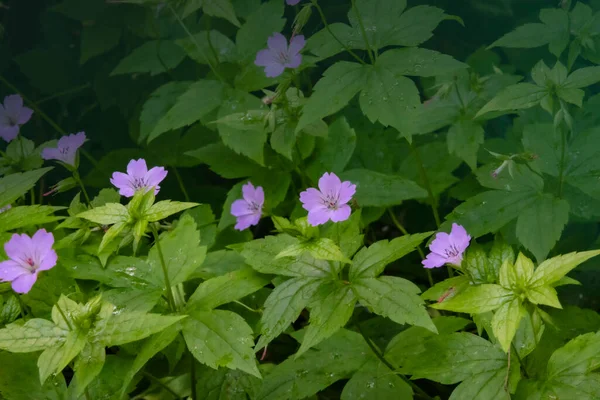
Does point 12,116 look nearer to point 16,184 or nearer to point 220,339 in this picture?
point 16,184

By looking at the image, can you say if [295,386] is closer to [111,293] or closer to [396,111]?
[111,293]

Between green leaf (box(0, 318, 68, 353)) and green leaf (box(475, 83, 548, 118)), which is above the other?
green leaf (box(475, 83, 548, 118))

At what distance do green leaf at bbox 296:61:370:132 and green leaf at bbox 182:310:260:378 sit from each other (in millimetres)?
514

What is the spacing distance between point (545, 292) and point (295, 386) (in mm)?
560

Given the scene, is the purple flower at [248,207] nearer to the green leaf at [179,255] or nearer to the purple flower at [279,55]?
the green leaf at [179,255]

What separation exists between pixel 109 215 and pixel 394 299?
0.60m

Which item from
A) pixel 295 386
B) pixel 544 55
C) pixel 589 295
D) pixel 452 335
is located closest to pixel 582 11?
pixel 544 55

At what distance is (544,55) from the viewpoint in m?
2.08

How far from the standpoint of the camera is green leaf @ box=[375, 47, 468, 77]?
1521 millimetres

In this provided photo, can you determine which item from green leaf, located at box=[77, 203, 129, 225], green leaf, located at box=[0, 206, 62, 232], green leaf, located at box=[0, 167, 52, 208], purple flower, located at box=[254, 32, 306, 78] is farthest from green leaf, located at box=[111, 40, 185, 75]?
green leaf, located at box=[77, 203, 129, 225]

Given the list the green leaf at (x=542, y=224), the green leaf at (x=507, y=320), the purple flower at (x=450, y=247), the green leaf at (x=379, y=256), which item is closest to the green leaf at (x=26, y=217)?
the green leaf at (x=379, y=256)

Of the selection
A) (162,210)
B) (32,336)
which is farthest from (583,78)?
(32,336)

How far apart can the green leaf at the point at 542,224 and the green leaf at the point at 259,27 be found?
931 mm

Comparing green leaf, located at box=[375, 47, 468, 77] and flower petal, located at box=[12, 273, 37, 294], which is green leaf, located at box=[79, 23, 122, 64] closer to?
green leaf, located at box=[375, 47, 468, 77]
